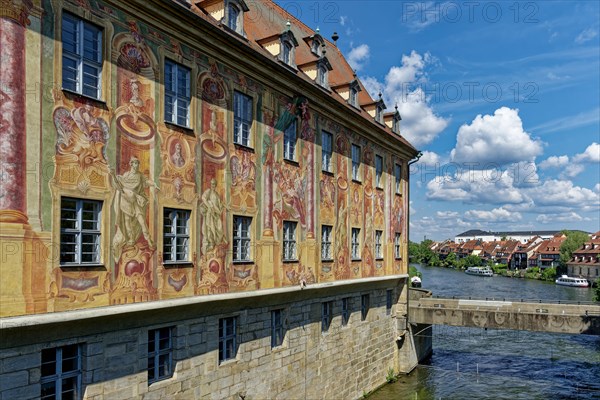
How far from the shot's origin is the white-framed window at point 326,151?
17516mm

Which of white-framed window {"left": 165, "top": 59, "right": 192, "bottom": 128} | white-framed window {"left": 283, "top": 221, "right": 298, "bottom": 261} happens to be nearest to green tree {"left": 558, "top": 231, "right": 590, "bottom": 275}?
white-framed window {"left": 283, "top": 221, "right": 298, "bottom": 261}

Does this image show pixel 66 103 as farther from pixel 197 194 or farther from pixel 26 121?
pixel 197 194

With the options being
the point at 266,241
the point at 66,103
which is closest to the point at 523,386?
the point at 266,241

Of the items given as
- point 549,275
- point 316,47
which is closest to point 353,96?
point 316,47

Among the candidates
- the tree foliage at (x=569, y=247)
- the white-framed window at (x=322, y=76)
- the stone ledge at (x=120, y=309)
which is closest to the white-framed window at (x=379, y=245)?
the stone ledge at (x=120, y=309)

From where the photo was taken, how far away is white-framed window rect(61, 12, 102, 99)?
9109 millimetres

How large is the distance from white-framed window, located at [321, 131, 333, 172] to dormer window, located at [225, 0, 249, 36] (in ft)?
16.9

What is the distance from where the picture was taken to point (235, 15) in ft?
44.1

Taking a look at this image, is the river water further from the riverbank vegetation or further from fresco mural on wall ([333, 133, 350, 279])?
the riverbank vegetation

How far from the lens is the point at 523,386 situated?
73.0ft

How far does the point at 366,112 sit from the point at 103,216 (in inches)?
584

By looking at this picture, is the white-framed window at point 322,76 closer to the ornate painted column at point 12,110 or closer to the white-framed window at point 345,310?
the white-framed window at point 345,310

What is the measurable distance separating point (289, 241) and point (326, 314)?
3.68 metres

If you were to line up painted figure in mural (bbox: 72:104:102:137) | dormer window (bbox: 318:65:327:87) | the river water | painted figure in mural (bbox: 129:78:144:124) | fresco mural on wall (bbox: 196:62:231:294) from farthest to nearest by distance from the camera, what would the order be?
the river water → dormer window (bbox: 318:65:327:87) → fresco mural on wall (bbox: 196:62:231:294) → painted figure in mural (bbox: 129:78:144:124) → painted figure in mural (bbox: 72:104:102:137)
